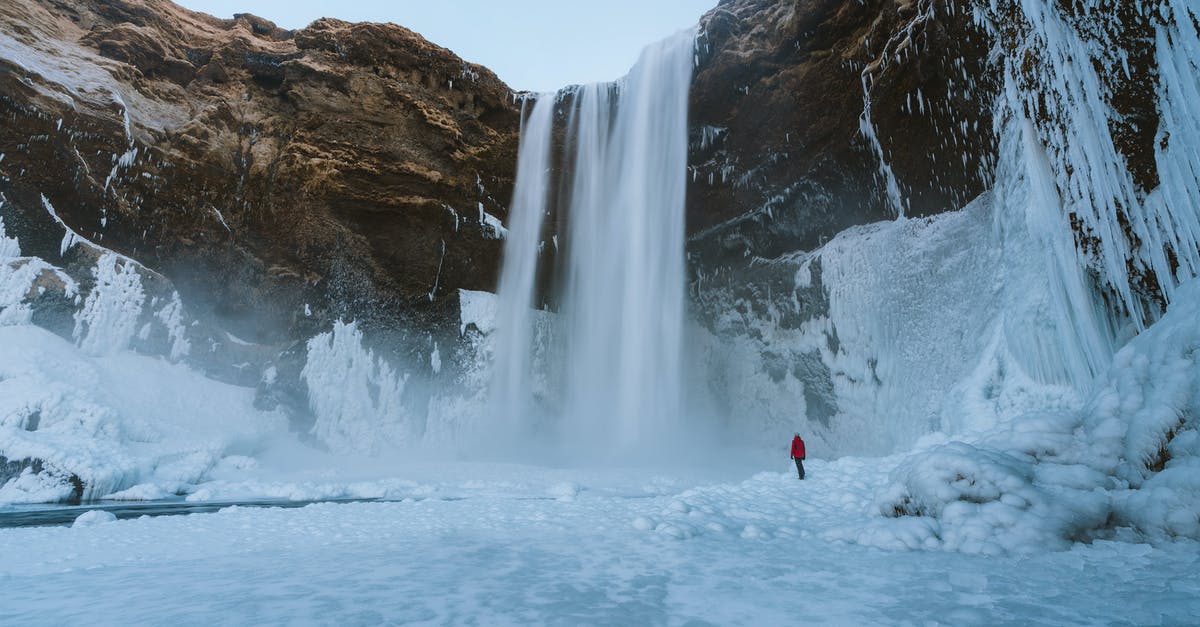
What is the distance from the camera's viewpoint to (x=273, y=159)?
17312 millimetres

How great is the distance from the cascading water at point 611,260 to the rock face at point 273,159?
5.38ft

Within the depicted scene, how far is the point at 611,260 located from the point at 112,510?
14073 mm

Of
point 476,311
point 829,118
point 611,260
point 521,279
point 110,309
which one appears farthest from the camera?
point 521,279

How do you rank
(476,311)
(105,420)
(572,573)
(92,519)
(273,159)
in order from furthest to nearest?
(476,311) < (273,159) < (105,420) < (92,519) < (572,573)

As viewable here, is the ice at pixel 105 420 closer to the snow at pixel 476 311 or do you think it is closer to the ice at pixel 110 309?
the ice at pixel 110 309

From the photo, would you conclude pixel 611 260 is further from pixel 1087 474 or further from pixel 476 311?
pixel 1087 474

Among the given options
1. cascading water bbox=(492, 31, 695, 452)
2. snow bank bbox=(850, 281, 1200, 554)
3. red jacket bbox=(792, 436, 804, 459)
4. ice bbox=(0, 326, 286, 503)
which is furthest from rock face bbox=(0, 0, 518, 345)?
snow bank bbox=(850, 281, 1200, 554)

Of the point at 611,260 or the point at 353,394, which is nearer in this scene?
the point at 353,394

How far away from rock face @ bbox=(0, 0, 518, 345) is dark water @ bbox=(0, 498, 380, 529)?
9.11 meters

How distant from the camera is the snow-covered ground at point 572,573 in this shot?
280cm

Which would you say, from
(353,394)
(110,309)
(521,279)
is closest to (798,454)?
(521,279)

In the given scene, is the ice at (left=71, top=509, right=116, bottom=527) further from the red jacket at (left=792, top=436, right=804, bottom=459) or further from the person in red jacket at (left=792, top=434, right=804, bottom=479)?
the red jacket at (left=792, top=436, right=804, bottom=459)

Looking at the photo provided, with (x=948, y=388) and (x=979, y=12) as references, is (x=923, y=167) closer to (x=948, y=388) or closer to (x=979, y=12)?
(x=979, y=12)

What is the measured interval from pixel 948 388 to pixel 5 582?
14.5 m
